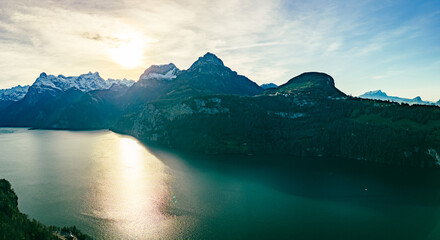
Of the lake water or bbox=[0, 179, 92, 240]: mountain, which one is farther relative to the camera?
the lake water

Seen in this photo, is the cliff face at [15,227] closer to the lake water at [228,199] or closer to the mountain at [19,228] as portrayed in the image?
the mountain at [19,228]

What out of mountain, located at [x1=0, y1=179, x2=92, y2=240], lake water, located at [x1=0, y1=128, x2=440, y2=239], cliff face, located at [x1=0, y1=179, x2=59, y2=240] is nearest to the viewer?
cliff face, located at [x1=0, y1=179, x2=59, y2=240]

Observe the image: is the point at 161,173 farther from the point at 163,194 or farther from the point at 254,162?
the point at 254,162

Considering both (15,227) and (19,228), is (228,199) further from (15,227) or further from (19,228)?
(15,227)

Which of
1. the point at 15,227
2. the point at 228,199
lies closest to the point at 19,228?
the point at 15,227

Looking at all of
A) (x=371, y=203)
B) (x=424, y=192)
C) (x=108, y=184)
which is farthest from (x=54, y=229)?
(x=424, y=192)

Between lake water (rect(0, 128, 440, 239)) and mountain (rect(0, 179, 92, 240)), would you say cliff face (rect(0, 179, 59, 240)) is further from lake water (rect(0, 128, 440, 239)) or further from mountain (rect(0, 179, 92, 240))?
lake water (rect(0, 128, 440, 239))

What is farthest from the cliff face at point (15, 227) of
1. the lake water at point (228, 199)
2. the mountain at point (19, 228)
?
the lake water at point (228, 199)

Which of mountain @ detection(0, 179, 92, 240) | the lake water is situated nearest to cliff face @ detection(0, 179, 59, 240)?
mountain @ detection(0, 179, 92, 240)

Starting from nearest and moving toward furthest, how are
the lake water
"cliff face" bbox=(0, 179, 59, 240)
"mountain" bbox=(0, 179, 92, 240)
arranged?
"cliff face" bbox=(0, 179, 59, 240) < "mountain" bbox=(0, 179, 92, 240) < the lake water
